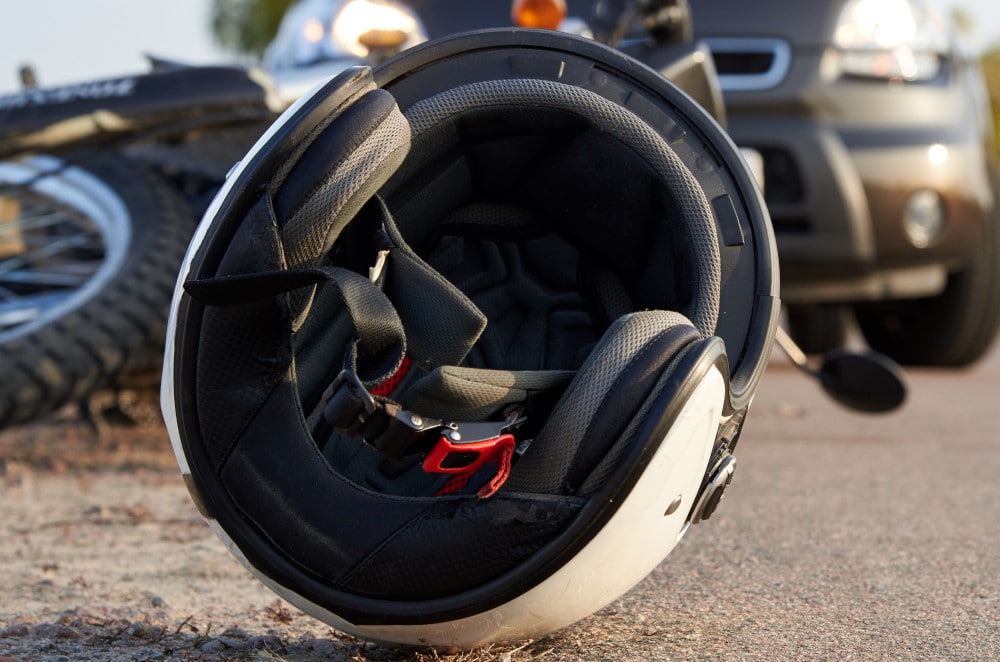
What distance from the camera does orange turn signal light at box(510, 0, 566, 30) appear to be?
2.70 metres

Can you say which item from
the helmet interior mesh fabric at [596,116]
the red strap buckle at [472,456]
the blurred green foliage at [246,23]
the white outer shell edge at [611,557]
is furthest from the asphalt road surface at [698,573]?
the blurred green foliage at [246,23]

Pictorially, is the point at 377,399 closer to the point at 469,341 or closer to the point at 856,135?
the point at 469,341

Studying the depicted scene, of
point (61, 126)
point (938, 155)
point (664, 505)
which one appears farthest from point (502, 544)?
point (938, 155)

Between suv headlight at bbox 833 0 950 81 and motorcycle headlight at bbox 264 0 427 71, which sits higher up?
motorcycle headlight at bbox 264 0 427 71

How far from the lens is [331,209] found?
1385 millimetres

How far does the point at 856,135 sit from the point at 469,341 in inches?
85.8

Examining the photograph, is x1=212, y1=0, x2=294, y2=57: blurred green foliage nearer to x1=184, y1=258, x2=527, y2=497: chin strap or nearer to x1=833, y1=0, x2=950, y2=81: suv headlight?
x1=833, y1=0, x2=950, y2=81: suv headlight

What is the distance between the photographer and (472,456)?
124cm

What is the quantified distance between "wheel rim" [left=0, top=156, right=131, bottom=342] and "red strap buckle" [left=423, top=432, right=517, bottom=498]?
1.80 metres

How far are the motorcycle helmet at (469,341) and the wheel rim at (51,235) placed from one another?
4.71ft

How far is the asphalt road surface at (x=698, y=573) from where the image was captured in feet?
4.79

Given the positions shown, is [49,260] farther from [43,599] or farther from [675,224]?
[675,224]

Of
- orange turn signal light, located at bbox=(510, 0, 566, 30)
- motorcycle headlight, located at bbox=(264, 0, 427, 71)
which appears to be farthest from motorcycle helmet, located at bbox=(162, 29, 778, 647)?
motorcycle headlight, located at bbox=(264, 0, 427, 71)

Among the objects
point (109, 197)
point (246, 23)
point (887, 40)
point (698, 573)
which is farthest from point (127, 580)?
point (246, 23)
